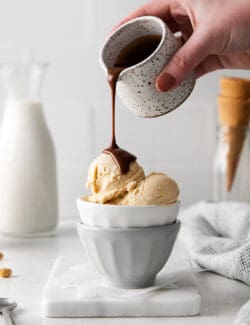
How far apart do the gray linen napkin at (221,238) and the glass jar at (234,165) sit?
173 millimetres

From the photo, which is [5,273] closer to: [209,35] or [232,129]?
[209,35]

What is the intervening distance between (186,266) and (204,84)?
867 millimetres

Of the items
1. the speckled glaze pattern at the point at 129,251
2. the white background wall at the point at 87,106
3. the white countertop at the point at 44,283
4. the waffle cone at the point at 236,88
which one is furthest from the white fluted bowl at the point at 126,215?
the white background wall at the point at 87,106

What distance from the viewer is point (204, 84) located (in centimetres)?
207

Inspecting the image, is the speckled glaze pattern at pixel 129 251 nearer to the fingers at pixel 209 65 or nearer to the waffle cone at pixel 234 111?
the fingers at pixel 209 65

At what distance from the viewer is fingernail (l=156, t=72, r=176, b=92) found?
1.17 meters

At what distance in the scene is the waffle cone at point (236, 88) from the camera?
6.18 ft

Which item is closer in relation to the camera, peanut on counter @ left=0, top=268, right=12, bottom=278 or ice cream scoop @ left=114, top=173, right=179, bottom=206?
ice cream scoop @ left=114, top=173, right=179, bottom=206

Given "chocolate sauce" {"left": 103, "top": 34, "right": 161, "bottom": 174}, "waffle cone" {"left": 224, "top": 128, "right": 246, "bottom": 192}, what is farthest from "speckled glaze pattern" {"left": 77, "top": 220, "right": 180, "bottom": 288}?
"waffle cone" {"left": 224, "top": 128, "right": 246, "bottom": 192}

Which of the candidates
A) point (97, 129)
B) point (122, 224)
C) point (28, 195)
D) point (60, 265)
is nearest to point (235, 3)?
point (122, 224)

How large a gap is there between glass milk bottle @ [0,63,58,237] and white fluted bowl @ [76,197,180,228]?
22.1 inches

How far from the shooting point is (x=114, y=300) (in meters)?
1.12

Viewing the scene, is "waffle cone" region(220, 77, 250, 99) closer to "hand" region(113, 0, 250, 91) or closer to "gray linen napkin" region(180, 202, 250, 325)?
"gray linen napkin" region(180, 202, 250, 325)

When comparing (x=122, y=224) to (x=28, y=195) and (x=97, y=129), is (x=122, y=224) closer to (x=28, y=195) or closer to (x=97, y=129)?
(x=28, y=195)
